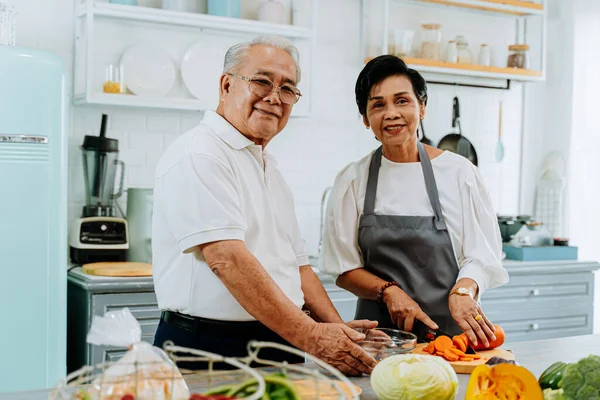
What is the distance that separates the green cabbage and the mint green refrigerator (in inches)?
84.3

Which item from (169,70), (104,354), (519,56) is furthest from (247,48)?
(519,56)

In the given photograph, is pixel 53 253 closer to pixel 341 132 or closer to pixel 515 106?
pixel 341 132

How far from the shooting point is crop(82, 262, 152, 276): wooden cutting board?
135 inches

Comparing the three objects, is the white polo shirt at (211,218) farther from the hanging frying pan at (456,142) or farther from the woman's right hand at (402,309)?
the hanging frying pan at (456,142)

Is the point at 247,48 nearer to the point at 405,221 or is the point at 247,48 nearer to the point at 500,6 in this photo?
the point at 405,221

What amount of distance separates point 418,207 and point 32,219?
1.71 metres

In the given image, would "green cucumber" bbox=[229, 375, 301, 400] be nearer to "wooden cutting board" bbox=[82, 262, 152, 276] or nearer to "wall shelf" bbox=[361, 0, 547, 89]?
"wooden cutting board" bbox=[82, 262, 152, 276]

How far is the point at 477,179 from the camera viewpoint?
8.57 ft

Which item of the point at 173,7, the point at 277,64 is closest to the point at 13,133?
the point at 173,7

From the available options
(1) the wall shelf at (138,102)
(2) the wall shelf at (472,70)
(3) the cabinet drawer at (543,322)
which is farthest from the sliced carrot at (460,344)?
(2) the wall shelf at (472,70)

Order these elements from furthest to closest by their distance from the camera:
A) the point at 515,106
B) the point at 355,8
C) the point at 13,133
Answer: the point at 515,106 → the point at 355,8 → the point at 13,133

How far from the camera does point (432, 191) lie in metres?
2.58

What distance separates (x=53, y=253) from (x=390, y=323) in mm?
1606

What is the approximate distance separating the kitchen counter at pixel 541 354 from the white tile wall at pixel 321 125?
97.8 inches
